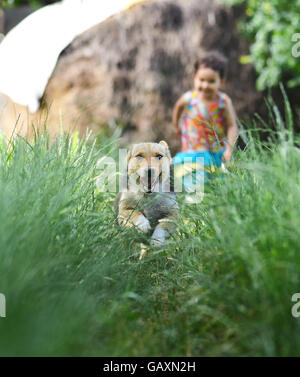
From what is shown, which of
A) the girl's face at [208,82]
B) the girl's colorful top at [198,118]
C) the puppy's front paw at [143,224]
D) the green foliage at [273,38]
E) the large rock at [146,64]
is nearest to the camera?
the puppy's front paw at [143,224]

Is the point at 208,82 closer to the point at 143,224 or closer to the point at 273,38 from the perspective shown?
the point at 273,38

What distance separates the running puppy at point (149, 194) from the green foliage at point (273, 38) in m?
4.42

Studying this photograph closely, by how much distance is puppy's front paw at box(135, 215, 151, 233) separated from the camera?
353 centimetres

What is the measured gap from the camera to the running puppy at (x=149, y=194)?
359 cm

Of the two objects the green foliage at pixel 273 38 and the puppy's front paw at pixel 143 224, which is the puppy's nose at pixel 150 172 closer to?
the puppy's front paw at pixel 143 224

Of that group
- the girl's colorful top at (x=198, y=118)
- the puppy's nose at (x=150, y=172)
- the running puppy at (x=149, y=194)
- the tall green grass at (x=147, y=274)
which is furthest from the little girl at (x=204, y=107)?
the tall green grass at (x=147, y=274)

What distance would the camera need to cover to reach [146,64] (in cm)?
840

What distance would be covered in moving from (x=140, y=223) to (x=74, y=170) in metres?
0.64

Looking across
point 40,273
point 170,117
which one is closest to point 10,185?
point 40,273

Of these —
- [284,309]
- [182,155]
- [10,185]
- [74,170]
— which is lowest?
[284,309]

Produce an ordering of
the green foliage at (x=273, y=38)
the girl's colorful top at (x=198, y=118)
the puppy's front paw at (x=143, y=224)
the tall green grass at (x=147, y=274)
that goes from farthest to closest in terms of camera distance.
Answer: the green foliage at (x=273, y=38)
the girl's colorful top at (x=198, y=118)
the puppy's front paw at (x=143, y=224)
the tall green grass at (x=147, y=274)
